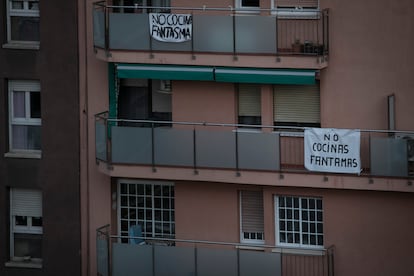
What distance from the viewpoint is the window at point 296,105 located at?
3750cm

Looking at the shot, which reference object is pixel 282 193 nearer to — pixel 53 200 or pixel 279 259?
pixel 279 259

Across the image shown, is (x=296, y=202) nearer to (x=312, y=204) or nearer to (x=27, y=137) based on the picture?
(x=312, y=204)

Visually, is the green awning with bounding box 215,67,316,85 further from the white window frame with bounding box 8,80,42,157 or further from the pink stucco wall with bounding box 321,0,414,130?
the white window frame with bounding box 8,80,42,157

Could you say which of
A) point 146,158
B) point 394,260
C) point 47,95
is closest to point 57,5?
point 47,95

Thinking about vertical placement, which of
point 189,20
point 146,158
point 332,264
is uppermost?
point 189,20

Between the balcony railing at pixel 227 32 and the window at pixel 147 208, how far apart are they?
3705 millimetres

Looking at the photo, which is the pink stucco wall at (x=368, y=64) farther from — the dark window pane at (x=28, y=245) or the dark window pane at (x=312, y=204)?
the dark window pane at (x=28, y=245)

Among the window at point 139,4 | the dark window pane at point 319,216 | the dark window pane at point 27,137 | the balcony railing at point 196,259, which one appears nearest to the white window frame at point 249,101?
the dark window pane at point 319,216

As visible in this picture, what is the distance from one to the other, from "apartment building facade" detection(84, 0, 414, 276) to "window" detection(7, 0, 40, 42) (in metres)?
1.56

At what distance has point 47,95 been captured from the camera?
39844 mm

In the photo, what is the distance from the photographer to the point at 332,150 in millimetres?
36594

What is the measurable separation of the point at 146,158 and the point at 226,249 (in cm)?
A: 288

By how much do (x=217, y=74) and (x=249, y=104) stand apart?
1309 mm

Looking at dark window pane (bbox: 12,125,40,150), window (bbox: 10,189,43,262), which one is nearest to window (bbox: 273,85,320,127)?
dark window pane (bbox: 12,125,40,150)
